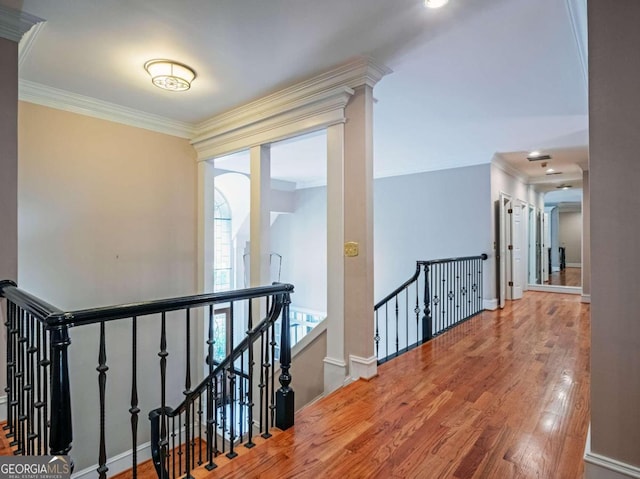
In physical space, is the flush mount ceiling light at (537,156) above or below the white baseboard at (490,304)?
above

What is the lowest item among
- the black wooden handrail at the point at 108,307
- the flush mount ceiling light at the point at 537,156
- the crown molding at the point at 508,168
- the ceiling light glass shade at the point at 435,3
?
the black wooden handrail at the point at 108,307

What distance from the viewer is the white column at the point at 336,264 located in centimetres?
290

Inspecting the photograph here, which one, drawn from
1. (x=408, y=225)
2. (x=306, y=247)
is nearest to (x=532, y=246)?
(x=408, y=225)

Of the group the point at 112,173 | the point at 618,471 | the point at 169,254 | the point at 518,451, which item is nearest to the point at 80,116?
the point at 112,173

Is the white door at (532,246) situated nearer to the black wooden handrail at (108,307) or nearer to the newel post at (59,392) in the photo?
the black wooden handrail at (108,307)

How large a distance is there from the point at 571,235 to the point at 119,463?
14.2 meters

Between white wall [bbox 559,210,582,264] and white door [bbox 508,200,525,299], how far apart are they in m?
6.76

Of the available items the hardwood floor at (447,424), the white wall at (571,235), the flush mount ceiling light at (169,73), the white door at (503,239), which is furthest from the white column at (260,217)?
the white wall at (571,235)

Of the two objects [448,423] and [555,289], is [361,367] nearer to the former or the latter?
[448,423]

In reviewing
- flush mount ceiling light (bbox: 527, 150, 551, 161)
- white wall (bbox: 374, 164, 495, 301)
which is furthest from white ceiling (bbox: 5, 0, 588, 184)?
white wall (bbox: 374, 164, 495, 301)

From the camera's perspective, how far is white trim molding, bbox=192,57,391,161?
2.80 m

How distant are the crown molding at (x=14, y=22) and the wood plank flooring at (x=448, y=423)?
2869 mm

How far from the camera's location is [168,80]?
289 centimetres

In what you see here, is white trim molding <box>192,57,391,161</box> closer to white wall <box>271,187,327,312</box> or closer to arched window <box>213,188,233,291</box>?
arched window <box>213,188,233,291</box>
